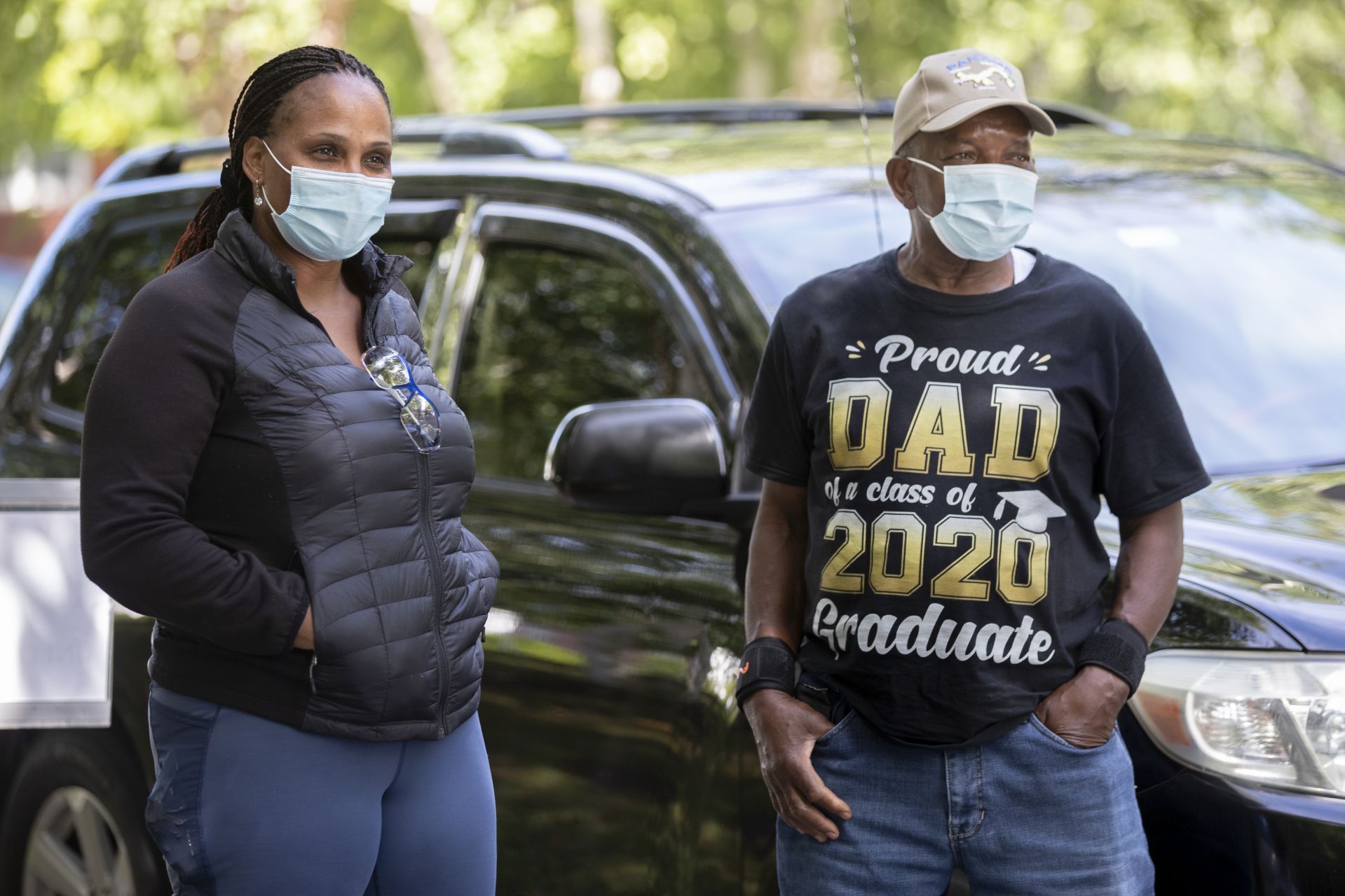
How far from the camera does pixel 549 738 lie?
305 centimetres

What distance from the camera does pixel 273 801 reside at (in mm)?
2178

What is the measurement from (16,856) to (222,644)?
1959 millimetres

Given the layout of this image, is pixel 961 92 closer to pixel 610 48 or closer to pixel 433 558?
pixel 433 558

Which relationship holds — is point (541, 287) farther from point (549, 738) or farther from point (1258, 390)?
point (1258, 390)

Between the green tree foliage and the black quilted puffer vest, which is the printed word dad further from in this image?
the green tree foliage

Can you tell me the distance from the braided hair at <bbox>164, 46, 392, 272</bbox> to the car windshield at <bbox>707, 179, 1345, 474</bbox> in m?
1.02

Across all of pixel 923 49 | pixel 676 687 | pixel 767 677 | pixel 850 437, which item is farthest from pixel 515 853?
pixel 923 49

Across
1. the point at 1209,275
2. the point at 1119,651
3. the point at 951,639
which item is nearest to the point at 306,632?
the point at 951,639

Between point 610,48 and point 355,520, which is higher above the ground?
point 355,520

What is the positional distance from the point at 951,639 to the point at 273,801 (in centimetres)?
90

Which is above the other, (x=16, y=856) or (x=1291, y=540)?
(x=1291, y=540)

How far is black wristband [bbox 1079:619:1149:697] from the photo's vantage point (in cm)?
220

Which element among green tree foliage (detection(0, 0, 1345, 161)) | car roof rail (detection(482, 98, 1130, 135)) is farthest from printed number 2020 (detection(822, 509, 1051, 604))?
green tree foliage (detection(0, 0, 1345, 161))

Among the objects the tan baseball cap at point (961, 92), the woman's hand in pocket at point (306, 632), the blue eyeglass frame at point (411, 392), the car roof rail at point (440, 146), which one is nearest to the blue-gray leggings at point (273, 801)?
the woman's hand in pocket at point (306, 632)
